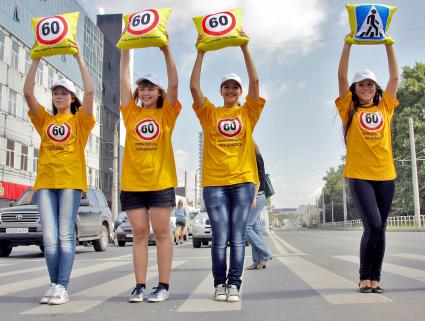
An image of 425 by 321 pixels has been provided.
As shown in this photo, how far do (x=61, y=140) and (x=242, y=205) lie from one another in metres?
1.78

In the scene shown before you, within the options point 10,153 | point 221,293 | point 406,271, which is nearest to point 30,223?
point 406,271

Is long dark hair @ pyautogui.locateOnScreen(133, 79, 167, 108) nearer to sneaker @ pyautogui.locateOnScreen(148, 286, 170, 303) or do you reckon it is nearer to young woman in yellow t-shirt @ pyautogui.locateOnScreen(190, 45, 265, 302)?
young woman in yellow t-shirt @ pyautogui.locateOnScreen(190, 45, 265, 302)

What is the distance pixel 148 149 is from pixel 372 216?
2.16 m

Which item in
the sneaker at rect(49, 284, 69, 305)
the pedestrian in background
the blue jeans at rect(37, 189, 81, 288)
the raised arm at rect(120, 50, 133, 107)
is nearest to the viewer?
the sneaker at rect(49, 284, 69, 305)

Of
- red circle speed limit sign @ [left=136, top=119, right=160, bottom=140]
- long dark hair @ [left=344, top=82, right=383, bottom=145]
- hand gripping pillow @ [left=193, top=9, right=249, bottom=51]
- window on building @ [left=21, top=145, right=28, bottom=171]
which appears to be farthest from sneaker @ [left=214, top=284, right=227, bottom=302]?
window on building @ [left=21, top=145, right=28, bottom=171]

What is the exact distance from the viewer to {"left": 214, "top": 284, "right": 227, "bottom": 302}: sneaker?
4559 mm

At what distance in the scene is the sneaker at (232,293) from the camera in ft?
14.8

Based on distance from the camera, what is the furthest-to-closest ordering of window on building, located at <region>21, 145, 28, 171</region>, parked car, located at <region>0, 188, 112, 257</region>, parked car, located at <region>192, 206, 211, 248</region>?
window on building, located at <region>21, 145, 28, 171</region>, parked car, located at <region>192, 206, 211, 248</region>, parked car, located at <region>0, 188, 112, 257</region>

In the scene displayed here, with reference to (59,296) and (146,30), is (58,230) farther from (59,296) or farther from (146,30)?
(146,30)

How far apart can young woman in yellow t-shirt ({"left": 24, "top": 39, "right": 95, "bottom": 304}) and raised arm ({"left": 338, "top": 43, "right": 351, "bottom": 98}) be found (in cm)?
240

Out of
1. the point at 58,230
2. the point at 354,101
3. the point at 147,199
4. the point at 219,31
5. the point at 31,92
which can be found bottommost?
the point at 58,230

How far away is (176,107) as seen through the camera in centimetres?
486

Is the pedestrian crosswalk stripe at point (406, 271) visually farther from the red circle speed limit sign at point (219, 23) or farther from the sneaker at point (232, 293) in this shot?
the red circle speed limit sign at point (219, 23)

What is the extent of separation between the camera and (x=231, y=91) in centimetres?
491
